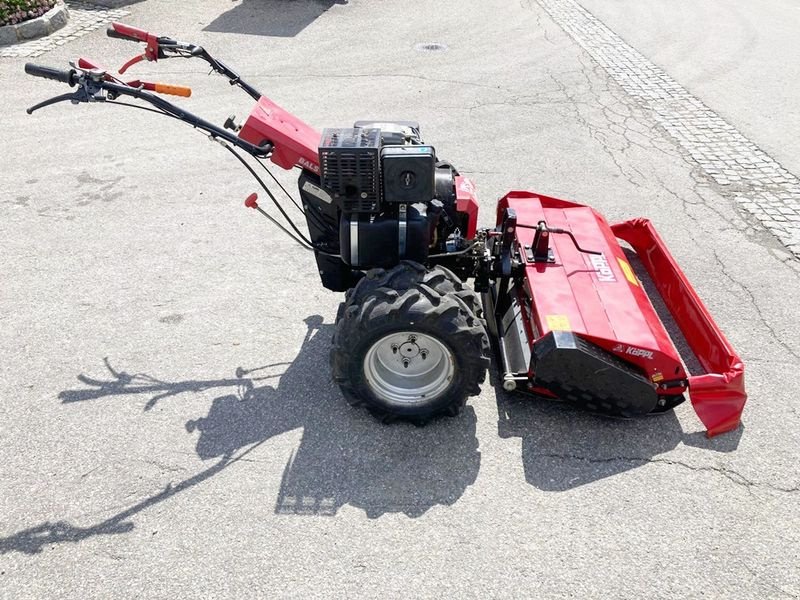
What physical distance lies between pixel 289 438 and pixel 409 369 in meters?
0.82

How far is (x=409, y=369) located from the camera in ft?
12.7

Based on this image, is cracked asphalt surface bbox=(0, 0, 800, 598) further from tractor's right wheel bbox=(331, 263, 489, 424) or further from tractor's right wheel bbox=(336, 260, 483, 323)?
tractor's right wheel bbox=(336, 260, 483, 323)

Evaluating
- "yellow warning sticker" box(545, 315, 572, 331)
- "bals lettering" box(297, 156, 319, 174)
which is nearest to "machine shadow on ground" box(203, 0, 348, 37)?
"bals lettering" box(297, 156, 319, 174)

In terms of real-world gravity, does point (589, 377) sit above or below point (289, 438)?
above

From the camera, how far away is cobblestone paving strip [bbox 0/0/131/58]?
382 inches

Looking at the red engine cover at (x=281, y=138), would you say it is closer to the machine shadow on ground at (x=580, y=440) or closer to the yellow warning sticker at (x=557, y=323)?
the yellow warning sticker at (x=557, y=323)

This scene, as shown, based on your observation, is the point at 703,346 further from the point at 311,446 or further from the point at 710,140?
the point at 710,140

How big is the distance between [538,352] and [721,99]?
24.7ft

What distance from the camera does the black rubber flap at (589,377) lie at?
3533 mm

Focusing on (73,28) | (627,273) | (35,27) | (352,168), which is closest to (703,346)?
(627,273)

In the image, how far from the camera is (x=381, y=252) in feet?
12.2

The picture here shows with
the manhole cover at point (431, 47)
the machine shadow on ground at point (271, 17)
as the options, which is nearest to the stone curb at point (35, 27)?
the machine shadow on ground at point (271, 17)

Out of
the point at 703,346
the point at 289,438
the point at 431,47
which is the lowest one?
the point at 289,438

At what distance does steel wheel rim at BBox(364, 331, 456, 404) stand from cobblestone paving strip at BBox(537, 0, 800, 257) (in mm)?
3928
